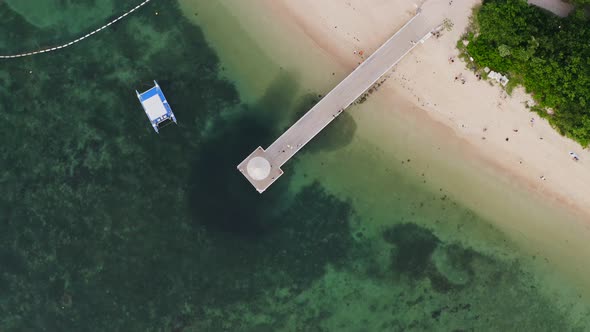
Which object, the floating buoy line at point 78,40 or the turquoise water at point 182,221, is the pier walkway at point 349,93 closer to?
the turquoise water at point 182,221

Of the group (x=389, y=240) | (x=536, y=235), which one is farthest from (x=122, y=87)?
(x=536, y=235)

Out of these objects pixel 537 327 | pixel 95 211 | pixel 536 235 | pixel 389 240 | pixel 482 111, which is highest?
pixel 95 211

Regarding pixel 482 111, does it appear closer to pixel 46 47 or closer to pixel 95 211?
pixel 95 211

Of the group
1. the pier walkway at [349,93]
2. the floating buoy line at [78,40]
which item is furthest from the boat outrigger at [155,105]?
the pier walkway at [349,93]

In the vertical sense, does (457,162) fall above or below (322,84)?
below

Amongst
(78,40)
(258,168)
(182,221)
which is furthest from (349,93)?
(78,40)
